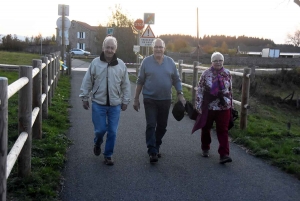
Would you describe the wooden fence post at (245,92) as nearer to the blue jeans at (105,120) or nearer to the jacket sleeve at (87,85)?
the blue jeans at (105,120)

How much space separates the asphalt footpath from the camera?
5.59m

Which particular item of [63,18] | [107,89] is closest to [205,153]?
[107,89]

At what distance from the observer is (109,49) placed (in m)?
6.64

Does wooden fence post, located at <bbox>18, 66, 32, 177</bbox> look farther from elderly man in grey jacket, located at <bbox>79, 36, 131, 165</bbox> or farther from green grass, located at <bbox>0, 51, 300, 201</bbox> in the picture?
elderly man in grey jacket, located at <bbox>79, 36, 131, 165</bbox>

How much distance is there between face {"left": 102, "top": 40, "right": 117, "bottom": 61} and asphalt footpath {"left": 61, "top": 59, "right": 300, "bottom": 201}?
1.53m

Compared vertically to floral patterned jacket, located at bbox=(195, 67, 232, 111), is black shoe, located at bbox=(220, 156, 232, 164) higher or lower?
lower

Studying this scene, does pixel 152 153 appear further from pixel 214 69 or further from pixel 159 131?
pixel 214 69

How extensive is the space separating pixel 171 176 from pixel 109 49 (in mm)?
1919

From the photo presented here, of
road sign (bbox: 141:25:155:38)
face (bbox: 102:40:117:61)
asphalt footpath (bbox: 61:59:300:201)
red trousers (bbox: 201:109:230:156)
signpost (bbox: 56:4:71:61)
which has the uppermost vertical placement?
signpost (bbox: 56:4:71:61)

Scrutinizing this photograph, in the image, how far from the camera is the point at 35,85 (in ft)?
25.1

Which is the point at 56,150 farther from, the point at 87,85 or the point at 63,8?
the point at 63,8

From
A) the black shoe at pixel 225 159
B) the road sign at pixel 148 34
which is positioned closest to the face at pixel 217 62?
the black shoe at pixel 225 159

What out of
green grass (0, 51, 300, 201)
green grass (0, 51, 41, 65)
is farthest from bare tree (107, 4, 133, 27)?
green grass (0, 51, 300, 201)

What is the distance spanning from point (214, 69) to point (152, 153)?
159 centimetres
